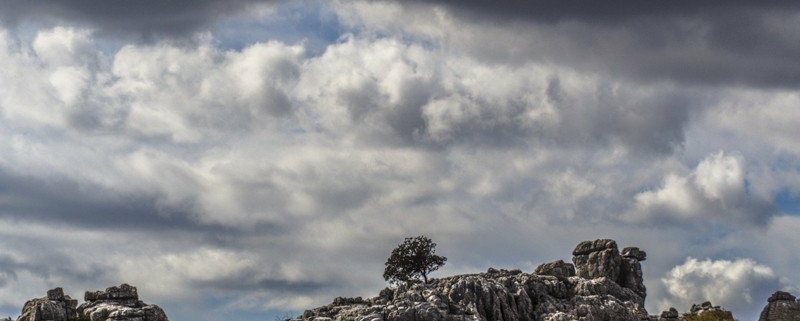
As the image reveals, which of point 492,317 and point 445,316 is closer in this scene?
point 445,316

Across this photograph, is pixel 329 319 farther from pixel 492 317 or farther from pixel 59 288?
pixel 59 288

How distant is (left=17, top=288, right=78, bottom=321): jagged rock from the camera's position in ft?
617

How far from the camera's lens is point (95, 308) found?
193m

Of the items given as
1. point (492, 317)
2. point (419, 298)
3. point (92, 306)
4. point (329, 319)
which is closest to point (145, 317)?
point (92, 306)

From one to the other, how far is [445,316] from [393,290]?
1535cm

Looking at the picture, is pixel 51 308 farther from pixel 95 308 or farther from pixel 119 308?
pixel 119 308

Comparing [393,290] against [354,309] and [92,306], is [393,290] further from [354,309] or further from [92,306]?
[92,306]

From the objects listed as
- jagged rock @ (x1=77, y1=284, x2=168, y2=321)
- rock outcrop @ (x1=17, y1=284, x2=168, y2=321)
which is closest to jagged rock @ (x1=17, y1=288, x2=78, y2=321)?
rock outcrop @ (x1=17, y1=284, x2=168, y2=321)

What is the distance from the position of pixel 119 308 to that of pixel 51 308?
10.9 meters

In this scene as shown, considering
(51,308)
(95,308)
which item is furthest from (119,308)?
(51,308)

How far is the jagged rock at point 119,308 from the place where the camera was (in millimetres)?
188875

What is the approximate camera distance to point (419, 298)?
19000 centimetres

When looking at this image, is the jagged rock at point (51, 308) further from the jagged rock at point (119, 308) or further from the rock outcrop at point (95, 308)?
the jagged rock at point (119, 308)

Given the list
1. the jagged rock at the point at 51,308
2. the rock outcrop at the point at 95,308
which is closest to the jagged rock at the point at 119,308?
the rock outcrop at the point at 95,308
